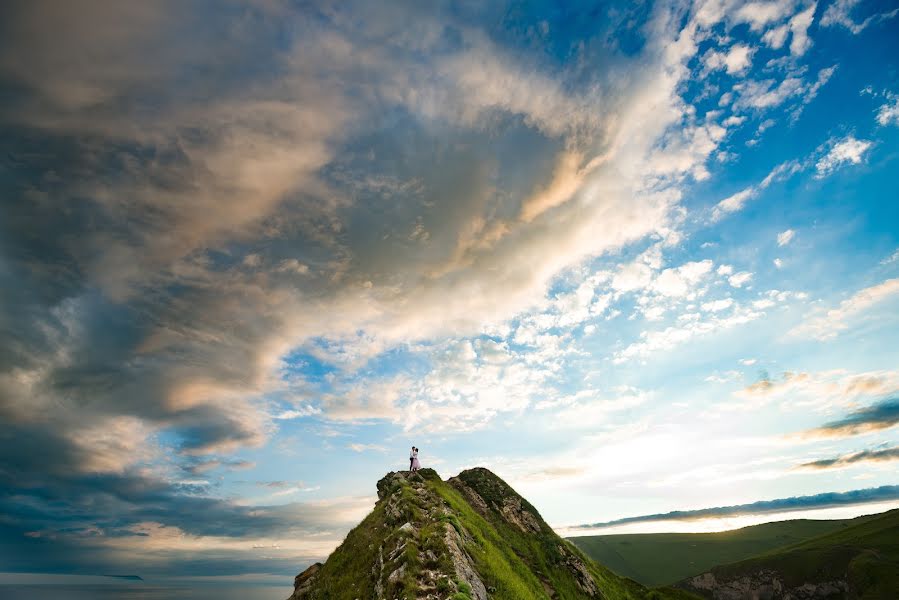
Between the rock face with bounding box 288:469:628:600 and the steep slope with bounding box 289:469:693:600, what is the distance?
95mm

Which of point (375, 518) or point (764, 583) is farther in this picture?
point (764, 583)

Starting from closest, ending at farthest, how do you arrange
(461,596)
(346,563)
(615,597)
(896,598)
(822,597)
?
1. (461,596)
2. (346,563)
3. (615,597)
4. (896,598)
5. (822,597)

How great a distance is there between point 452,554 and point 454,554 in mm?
395

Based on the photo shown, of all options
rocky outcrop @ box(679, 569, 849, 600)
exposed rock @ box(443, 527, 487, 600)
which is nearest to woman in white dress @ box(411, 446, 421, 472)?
exposed rock @ box(443, 527, 487, 600)

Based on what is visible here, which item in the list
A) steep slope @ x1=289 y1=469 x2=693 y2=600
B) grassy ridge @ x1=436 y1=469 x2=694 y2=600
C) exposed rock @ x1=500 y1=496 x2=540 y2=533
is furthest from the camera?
exposed rock @ x1=500 y1=496 x2=540 y2=533

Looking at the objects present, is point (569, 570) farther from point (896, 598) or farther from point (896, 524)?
point (896, 524)

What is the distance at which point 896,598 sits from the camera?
129 m

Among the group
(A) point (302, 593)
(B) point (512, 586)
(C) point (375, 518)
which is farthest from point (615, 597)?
(A) point (302, 593)

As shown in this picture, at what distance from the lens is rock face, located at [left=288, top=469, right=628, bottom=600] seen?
26281 millimetres

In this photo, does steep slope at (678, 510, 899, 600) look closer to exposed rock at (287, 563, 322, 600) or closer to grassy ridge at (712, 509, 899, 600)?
grassy ridge at (712, 509, 899, 600)

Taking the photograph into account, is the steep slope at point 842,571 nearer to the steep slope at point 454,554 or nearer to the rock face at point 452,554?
the rock face at point 452,554

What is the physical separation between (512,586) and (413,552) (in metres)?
10.2

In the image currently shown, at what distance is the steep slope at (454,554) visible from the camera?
86.6 ft

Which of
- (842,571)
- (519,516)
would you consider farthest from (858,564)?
(519,516)
